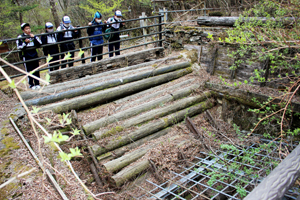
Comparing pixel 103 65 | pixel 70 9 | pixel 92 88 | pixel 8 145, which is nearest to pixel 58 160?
pixel 8 145

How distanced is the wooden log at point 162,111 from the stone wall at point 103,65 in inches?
97.3

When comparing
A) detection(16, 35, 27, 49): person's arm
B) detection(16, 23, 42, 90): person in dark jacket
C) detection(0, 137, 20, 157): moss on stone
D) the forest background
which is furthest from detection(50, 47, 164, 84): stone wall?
the forest background

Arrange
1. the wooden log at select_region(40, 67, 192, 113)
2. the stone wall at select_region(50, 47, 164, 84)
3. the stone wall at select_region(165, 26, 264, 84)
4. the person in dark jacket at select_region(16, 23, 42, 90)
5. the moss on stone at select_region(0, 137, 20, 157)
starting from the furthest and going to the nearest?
the stone wall at select_region(165, 26, 264, 84)
the stone wall at select_region(50, 47, 164, 84)
the person in dark jacket at select_region(16, 23, 42, 90)
the wooden log at select_region(40, 67, 192, 113)
the moss on stone at select_region(0, 137, 20, 157)

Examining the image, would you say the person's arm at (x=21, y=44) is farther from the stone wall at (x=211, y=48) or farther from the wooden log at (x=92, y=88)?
the stone wall at (x=211, y=48)

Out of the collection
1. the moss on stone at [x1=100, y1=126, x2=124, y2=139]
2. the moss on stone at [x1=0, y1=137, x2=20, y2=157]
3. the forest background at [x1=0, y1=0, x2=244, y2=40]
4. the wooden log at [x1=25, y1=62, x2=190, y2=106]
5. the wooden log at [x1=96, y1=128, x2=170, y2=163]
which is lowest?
the wooden log at [x1=96, y1=128, x2=170, y2=163]

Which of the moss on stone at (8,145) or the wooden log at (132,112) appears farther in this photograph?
the wooden log at (132,112)

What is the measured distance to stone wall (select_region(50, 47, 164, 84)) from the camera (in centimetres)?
592

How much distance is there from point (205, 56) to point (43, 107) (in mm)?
5412

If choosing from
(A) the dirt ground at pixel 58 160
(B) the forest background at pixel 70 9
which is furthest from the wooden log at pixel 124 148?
(B) the forest background at pixel 70 9

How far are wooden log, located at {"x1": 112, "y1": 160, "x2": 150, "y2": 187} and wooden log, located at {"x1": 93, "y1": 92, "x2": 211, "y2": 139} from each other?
3.06 ft

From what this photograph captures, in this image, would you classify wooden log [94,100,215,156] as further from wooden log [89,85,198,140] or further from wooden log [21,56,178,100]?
wooden log [21,56,178,100]

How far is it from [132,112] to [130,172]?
1593 mm

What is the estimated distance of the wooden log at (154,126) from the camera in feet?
14.4

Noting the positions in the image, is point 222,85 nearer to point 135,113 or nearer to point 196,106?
point 196,106
